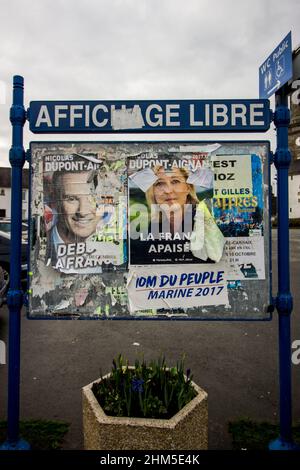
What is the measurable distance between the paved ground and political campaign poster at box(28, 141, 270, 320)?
1334mm

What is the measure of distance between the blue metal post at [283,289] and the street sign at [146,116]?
0.15 metres

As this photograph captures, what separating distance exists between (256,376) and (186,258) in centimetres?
242

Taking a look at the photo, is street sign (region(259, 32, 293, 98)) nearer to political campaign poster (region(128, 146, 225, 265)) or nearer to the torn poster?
political campaign poster (region(128, 146, 225, 265))

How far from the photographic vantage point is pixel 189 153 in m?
2.95

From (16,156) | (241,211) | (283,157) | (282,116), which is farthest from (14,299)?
(282,116)

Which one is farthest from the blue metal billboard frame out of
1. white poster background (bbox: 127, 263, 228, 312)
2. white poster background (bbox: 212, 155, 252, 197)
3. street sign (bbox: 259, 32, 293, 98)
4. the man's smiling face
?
white poster background (bbox: 127, 263, 228, 312)

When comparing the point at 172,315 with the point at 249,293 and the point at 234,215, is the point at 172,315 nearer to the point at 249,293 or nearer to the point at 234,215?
the point at 249,293

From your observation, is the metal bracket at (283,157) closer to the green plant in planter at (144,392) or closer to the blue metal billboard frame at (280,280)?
the blue metal billboard frame at (280,280)

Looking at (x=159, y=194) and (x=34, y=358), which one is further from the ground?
(x=159, y=194)

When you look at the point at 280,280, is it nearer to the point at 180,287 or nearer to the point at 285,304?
the point at 285,304

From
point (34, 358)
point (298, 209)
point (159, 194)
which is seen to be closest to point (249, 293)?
point (159, 194)

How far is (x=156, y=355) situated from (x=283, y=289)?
2794mm

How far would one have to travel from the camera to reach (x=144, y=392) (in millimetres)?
2896

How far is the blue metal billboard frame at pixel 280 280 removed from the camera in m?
2.81
